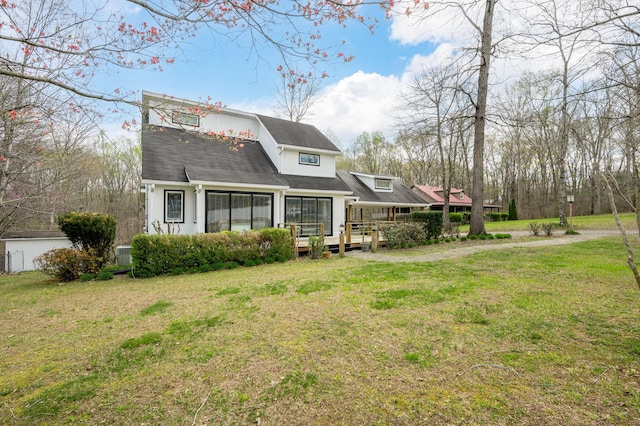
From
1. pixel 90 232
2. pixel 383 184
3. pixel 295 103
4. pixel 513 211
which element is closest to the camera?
pixel 90 232

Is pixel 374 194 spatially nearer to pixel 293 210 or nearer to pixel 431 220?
pixel 431 220

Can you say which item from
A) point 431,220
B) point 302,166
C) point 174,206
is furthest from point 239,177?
point 431,220

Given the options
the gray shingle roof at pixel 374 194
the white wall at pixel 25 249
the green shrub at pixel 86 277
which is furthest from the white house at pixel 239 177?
the white wall at pixel 25 249

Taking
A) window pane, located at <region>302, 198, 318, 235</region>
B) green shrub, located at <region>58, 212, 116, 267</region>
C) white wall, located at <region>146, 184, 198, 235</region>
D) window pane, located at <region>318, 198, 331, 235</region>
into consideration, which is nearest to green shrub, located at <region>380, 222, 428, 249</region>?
window pane, located at <region>318, 198, 331, 235</region>

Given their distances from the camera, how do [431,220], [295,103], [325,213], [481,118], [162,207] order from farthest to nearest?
[295,103], [325,213], [481,118], [431,220], [162,207]

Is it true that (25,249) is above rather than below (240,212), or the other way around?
below

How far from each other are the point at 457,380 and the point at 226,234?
7970 millimetres

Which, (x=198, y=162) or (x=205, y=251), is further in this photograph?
(x=198, y=162)

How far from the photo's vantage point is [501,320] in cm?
398

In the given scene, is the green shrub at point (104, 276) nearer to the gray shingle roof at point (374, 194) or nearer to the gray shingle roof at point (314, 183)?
the gray shingle roof at point (314, 183)

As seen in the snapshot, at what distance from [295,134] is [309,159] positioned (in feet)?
5.89

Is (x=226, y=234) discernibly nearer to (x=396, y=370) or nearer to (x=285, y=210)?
(x=285, y=210)

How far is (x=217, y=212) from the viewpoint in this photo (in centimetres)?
1179

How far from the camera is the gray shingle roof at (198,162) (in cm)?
1145
